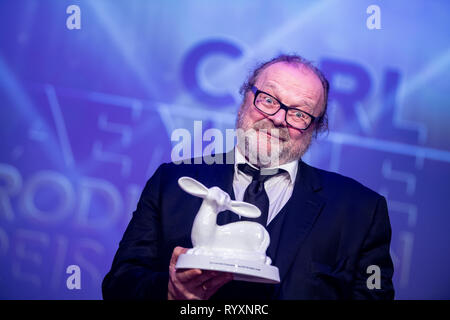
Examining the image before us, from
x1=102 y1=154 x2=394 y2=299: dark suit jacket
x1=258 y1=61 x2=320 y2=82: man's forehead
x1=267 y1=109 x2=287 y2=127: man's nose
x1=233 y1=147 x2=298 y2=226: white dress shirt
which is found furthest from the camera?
x1=258 y1=61 x2=320 y2=82: man's forehead

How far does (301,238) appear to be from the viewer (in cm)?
198

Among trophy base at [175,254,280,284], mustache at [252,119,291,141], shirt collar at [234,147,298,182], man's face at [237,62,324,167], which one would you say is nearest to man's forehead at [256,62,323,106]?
man's face at [237,62,324,167]

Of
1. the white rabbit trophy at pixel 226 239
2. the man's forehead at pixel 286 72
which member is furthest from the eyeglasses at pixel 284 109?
the white rabbit trophy at pixel 226 239

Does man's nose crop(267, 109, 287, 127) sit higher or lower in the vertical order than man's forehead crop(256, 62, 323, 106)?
lower

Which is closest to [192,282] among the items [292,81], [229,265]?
[229,265]

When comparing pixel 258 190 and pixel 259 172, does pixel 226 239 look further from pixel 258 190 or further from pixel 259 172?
pixel 259 172

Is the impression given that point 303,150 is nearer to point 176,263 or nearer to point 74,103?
point 176,263

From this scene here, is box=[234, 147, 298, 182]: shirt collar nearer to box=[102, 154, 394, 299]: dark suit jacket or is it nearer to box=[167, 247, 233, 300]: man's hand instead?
box=[102, 154, 394, 299]: dark suit jacket

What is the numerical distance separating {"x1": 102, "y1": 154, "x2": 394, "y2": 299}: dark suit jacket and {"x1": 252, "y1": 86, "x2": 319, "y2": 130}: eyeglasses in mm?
221

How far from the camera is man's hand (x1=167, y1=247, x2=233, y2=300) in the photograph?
1560mm

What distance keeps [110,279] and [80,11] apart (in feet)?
4.90
